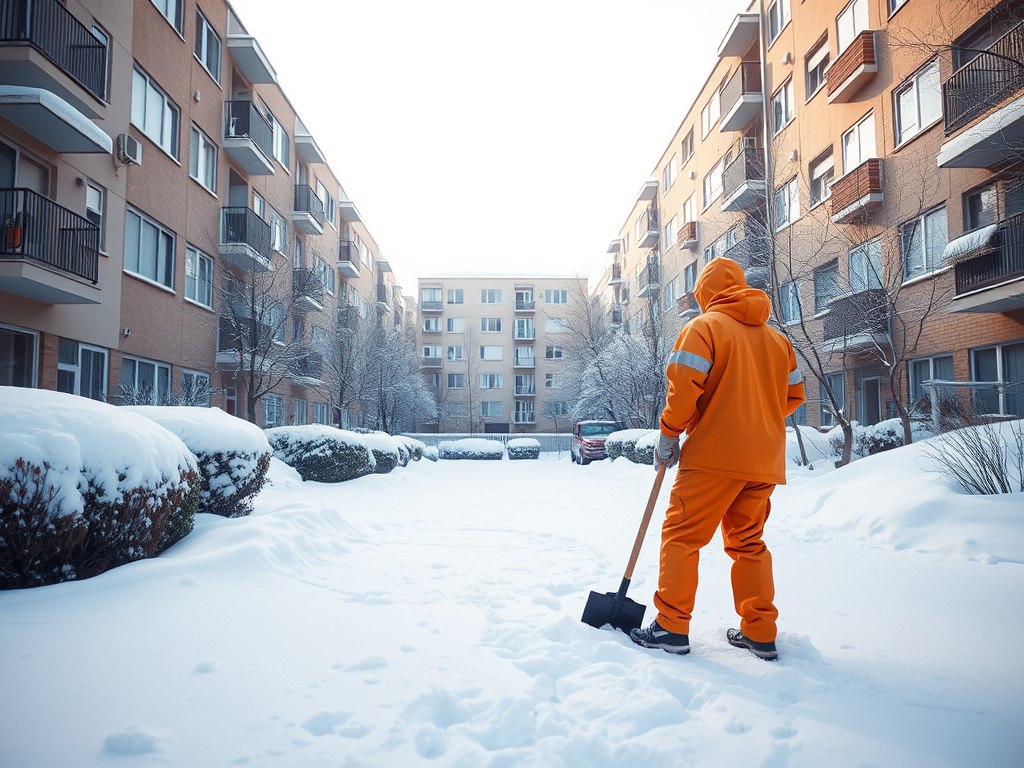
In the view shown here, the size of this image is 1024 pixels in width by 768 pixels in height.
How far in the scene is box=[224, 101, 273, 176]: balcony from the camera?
62.1 ft

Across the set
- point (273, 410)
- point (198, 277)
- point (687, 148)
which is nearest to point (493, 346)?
point (687, 148)

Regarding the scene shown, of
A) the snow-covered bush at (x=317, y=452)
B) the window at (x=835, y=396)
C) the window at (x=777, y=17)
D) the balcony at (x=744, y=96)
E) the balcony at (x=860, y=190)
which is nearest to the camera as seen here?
the snow-covered bush at (x=317, y=452)

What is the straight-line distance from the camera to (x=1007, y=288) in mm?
11430

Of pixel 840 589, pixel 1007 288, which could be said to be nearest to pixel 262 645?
pixel 840 589

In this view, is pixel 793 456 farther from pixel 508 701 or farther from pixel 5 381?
pixel 5 381

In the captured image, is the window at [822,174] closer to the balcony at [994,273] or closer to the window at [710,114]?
the balcony at [994,273]

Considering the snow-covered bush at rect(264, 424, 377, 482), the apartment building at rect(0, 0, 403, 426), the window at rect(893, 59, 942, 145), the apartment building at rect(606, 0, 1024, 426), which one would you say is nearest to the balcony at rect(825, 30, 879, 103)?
the apartment building at rect(606, 0, 1024, 426)

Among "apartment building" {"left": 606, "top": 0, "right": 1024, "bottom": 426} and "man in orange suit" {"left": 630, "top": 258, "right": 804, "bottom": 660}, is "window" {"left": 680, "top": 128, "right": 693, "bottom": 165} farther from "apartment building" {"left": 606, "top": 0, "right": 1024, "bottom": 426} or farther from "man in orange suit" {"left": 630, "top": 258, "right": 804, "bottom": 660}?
"man in orange suit" {"left": 630, "top": 258, "right": 804, "bottom": 660}

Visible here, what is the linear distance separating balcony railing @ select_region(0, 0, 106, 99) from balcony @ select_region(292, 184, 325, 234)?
1231 centimetres

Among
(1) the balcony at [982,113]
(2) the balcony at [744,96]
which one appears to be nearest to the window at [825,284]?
(1) the balcony at [982,113]

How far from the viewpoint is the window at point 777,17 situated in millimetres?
20891

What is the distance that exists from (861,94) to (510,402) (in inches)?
1530

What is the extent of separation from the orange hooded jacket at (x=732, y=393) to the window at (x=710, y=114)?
2554 cm

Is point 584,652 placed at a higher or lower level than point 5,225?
lower
